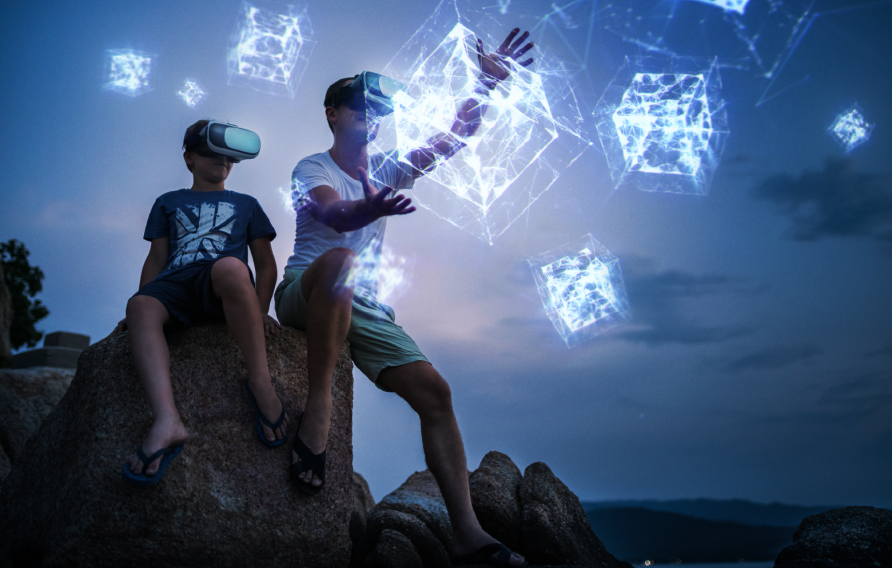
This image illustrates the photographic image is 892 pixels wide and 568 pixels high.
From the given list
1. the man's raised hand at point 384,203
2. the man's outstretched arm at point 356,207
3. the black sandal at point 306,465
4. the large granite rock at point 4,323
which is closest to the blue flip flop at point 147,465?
the black sandal at point 306,465

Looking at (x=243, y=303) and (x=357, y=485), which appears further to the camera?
(x=357, y=485)

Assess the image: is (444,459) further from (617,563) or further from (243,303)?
(617,563)

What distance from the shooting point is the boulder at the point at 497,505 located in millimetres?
4293

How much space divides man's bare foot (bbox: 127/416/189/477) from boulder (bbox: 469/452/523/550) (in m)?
2.34

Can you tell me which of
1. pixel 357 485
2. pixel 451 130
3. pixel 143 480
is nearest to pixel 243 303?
pixel 143 480

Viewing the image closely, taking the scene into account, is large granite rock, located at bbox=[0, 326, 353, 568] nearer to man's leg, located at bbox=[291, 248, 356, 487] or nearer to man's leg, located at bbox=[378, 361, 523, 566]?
man's leg, located at bbox=[291, 248, 356, 487]

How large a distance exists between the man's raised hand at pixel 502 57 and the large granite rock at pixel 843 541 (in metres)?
3.35

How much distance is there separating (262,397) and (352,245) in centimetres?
100

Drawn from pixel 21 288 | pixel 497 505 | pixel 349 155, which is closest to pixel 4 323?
pixel 349 155

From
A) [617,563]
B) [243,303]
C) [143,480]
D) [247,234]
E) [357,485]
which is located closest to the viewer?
[143,480]

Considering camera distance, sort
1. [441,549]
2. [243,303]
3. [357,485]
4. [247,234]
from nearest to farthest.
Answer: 1. [243,303]
2. [247,234]
3. [441,549]
4. [357,485]

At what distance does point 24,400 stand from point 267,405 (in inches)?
189

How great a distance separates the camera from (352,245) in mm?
3416

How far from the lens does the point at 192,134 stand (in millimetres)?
3691
